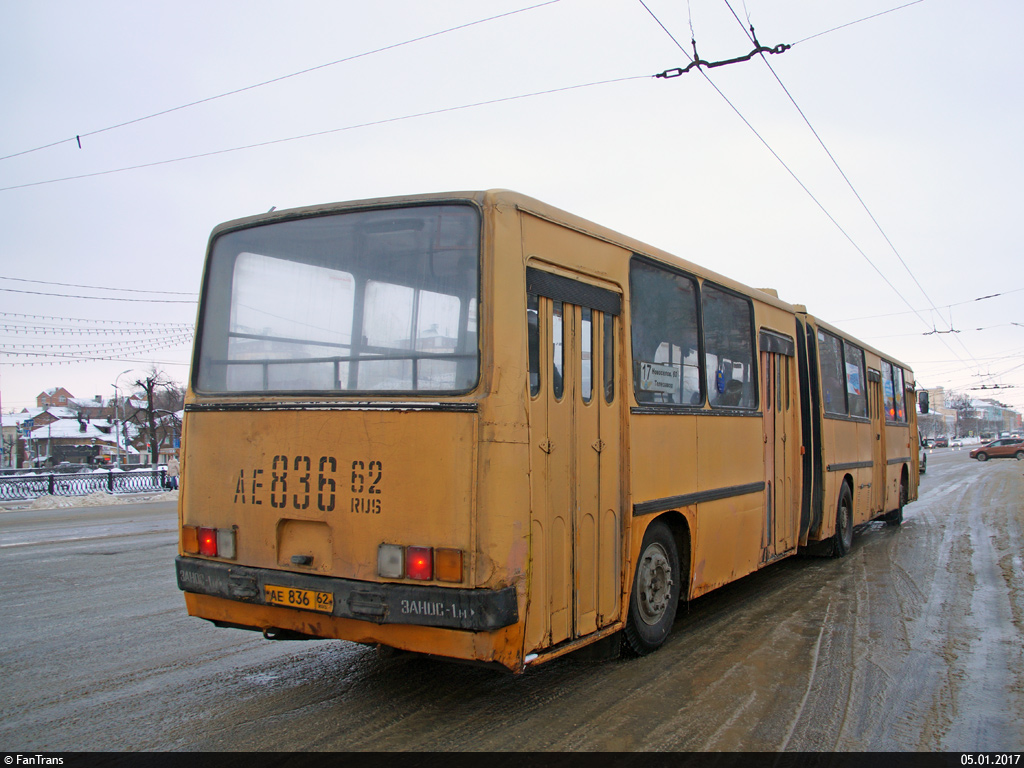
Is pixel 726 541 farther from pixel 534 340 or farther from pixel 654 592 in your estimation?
pixel 534 340

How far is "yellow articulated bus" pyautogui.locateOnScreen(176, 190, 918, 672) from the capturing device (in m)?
3.96

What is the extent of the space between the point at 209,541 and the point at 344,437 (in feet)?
3.91

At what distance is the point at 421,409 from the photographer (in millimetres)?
4059

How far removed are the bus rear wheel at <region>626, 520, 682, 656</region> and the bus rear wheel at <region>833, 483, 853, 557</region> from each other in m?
5.37

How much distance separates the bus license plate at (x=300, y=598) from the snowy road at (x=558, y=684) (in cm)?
61

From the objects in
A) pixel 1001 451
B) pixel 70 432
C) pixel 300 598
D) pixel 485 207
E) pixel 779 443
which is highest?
pixel 70 432

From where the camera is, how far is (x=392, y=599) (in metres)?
3.96

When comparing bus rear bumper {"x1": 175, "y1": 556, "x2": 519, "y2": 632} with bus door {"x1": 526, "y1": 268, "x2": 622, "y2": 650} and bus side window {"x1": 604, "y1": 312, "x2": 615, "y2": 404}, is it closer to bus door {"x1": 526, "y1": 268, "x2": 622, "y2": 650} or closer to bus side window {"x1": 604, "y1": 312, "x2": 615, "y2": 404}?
bus door {"x1": 526, "y1": 268, "x2": 622, "y2": 650}

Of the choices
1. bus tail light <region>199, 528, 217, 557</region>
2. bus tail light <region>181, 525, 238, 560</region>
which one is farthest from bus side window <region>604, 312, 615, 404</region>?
bus tail light <region>199, 528, 217, 557</region>

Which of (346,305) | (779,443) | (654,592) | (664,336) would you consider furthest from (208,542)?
(779,443)

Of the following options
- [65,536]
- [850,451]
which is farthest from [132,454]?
[850,451]

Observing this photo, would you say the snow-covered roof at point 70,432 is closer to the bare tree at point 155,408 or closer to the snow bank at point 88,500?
the bare tree at point 155,408

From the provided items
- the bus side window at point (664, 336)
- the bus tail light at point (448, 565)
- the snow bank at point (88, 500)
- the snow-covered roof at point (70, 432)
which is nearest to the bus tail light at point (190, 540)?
the bus tail light at point (448, 565)

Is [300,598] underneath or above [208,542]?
underneath
